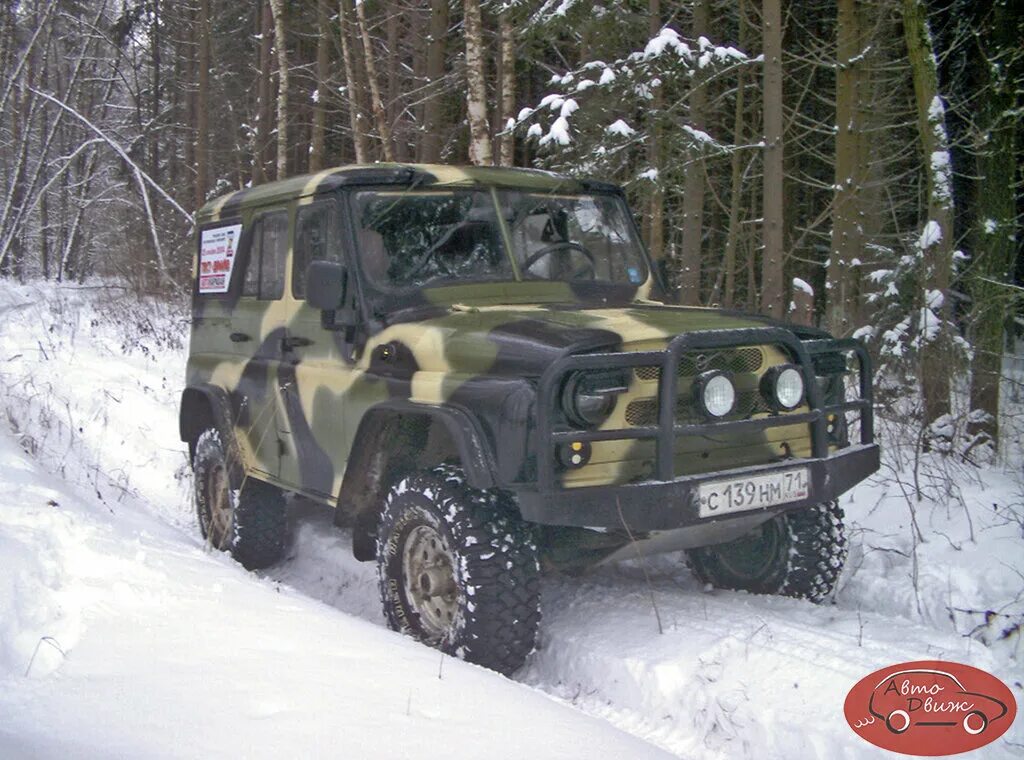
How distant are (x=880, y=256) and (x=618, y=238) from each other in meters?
7.61

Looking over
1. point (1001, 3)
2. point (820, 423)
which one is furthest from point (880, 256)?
point (820, 423)

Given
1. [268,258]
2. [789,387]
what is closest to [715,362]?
[789,387]

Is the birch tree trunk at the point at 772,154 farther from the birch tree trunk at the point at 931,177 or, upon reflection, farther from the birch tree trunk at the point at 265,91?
the birch tree trunk at the point at 265,91

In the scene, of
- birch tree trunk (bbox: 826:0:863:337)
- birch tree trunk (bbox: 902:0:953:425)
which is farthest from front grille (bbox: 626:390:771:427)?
birch tree trunk (bbox: 826:0:863:337)

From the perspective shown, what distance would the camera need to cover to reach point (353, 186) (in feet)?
14.3

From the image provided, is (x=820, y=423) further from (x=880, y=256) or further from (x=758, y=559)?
(x=880, y=256)

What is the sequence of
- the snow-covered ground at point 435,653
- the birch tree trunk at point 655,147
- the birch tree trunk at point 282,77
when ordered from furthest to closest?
the birch tree trunk at point 282,77
the birch tree trunk at point 655,147
the snow-covered ground at point 435,653

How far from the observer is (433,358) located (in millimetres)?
3799

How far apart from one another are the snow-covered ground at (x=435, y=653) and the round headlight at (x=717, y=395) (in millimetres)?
896

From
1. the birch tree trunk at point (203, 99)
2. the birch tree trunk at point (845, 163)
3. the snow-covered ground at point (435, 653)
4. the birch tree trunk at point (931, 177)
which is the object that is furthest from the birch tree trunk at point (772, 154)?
the birch tree trunk at point (203, 99)

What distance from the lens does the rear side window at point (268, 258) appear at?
4938 mm

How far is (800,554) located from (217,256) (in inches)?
152

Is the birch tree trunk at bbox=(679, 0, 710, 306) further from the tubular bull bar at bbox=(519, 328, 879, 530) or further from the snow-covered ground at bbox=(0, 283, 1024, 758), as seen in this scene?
the tubular bull bar at bbox=(519, 328, 879, 530)

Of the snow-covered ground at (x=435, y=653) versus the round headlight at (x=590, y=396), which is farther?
the round headlight at (x=590, y=396)
